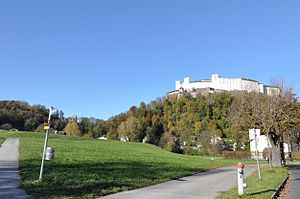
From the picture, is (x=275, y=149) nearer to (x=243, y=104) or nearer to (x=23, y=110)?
(x=243, y=104)

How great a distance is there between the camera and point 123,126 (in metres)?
108

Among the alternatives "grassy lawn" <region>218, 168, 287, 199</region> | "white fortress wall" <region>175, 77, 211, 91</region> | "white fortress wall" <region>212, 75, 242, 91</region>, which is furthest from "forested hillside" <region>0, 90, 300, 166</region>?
"grassy lawn" <region>218, 168, 287, 199</region>

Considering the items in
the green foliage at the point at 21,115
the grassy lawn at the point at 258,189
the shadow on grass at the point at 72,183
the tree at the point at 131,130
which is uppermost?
the green foliage at the point at 21,115

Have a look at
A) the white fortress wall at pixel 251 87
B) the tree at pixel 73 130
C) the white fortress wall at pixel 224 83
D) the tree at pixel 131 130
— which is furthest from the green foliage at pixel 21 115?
the white fortress wall at pixel 224 83

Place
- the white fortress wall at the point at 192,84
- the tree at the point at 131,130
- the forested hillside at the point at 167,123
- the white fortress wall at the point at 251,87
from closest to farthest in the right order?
the white fortress wall at the point at 251,87 → the forested hillside at the point at 167,123 → the tree at the point at 131,130 → the white fortress wall at the point at 192,84

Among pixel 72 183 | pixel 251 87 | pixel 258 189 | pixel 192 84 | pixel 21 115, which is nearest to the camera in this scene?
pixel 72 183

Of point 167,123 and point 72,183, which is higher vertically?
point 167,123

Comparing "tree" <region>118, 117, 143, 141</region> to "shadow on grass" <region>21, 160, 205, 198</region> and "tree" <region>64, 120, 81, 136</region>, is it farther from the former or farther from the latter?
"shadow on grass" <region>21, 160, 205, 198</region>

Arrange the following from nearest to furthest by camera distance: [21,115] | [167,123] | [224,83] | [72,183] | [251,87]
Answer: [72,183] → [251,87] → [21,115] → [167,123] → [224,83]

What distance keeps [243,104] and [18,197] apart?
27911mm

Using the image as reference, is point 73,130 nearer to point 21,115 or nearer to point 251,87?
point 21,115

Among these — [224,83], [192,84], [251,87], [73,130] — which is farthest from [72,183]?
[192,84]

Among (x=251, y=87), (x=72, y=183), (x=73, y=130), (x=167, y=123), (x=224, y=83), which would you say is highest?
(x=224, y=83)

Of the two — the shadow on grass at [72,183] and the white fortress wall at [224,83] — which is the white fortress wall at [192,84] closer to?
the white fortress wall at [224,83]
